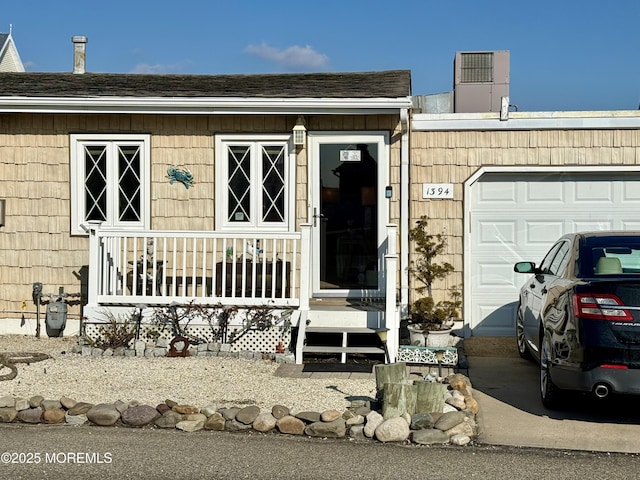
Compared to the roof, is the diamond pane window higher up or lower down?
lower down

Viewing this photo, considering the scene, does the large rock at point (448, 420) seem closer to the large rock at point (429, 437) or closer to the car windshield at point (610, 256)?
the large rock at point (429, 437)

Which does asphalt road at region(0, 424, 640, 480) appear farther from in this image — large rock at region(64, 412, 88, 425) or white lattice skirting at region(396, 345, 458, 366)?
white lattice skirting at region(396, 345, 458, 366)

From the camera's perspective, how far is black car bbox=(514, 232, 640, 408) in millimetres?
5902

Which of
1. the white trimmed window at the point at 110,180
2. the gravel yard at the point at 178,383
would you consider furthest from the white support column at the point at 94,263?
the white trimmed window at the point at 110,180

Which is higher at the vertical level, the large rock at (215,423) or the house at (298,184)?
the house at (298,184)

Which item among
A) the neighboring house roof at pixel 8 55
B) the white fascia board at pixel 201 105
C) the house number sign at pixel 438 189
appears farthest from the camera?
the neighboring house roof at pixel 8 55

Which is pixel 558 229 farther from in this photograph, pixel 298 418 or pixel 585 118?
pixel 298 418

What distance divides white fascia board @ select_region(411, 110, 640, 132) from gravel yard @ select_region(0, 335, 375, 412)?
151 inches

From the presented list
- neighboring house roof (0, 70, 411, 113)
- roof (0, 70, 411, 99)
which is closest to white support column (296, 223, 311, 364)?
neighboring house roof (0, 70, 411, 113)

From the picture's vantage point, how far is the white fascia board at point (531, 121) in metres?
10.4

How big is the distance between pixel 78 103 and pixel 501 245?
565 centimetres

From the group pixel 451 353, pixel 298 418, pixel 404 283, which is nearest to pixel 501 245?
pixel 404 283

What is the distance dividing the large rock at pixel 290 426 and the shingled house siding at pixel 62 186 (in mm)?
4601

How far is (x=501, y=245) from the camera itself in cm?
1078
